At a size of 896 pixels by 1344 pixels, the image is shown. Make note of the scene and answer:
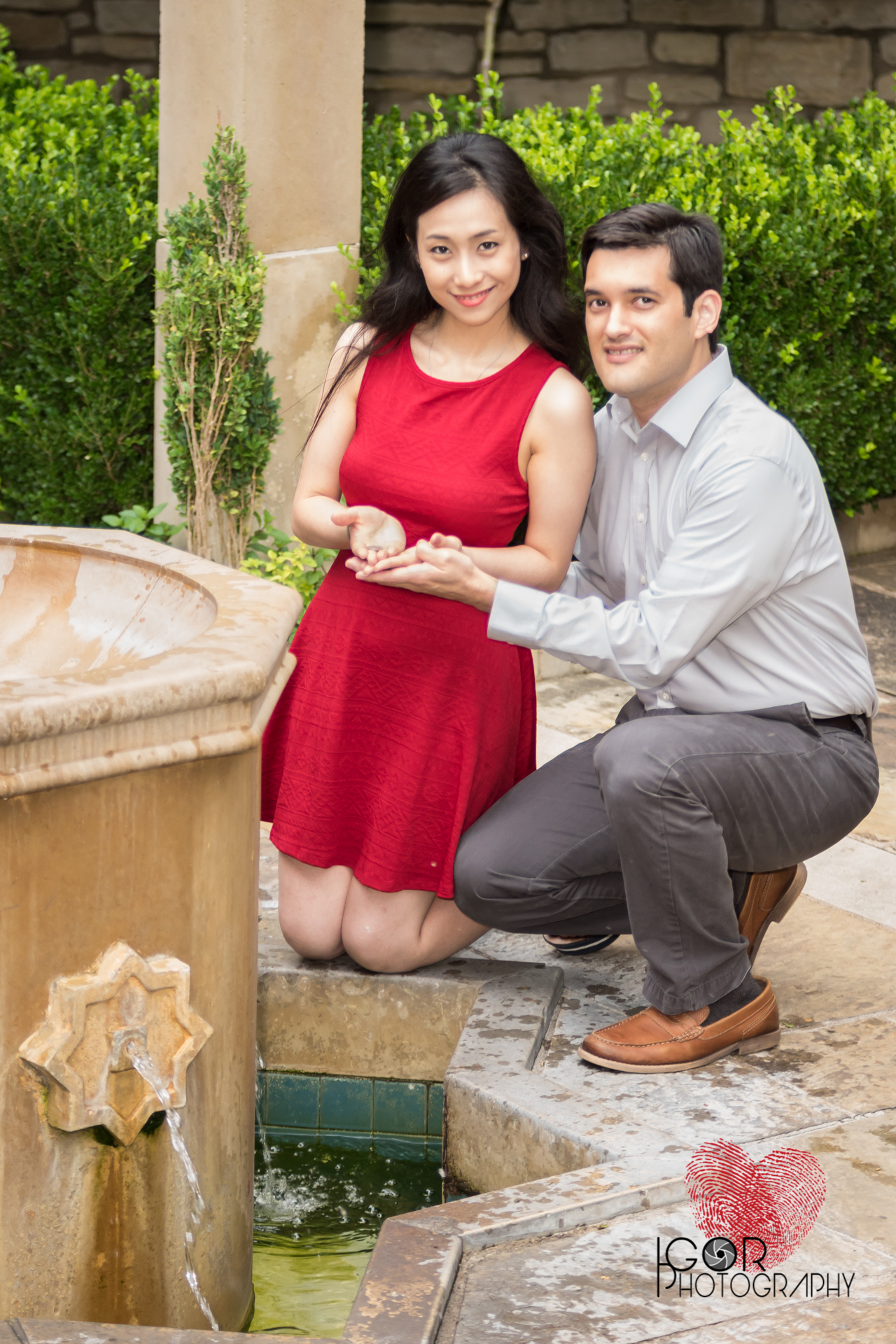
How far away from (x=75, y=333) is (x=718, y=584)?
10.4 feet

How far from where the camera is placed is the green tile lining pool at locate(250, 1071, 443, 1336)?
8.28 ft

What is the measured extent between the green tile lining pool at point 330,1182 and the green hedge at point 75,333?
2846 millimetres

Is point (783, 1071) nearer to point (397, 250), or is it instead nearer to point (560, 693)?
point (397, 250)

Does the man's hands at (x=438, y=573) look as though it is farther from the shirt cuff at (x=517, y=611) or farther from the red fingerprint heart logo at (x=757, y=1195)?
the red fingerprint heart logo at (x=757, y=1195)

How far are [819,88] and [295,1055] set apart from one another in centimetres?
648

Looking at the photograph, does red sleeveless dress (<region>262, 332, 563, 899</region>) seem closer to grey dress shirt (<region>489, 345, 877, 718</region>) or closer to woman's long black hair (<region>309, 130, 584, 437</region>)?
woman's long black hair (<region>309, 130, 584, 437</region>)

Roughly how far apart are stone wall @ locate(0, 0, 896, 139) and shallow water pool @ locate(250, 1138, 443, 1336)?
20.2 ft

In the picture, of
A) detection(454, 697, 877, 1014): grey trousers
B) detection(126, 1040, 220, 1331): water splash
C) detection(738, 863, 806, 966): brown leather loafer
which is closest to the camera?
detection(126, 1040, 220, 1331): water splash

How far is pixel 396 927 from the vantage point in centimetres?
297

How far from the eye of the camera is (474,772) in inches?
116

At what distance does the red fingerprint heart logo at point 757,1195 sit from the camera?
219 centimetres

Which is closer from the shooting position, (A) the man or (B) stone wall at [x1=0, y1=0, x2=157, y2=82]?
(A) the man

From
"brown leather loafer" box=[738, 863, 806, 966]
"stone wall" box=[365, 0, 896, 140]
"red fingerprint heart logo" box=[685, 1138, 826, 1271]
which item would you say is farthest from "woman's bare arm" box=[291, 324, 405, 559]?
"stone wall" box=[365, 0, 896, 140]

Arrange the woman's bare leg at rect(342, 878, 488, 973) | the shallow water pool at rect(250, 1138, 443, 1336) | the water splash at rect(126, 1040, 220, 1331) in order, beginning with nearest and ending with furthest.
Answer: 1. the water splash at rect(126, 1040, 220, 1331)
2. the shallow water pool at rect(250, 1138, 443, 1336)
3. the woman's bare leg at rect(342, 878, 488, 973)
